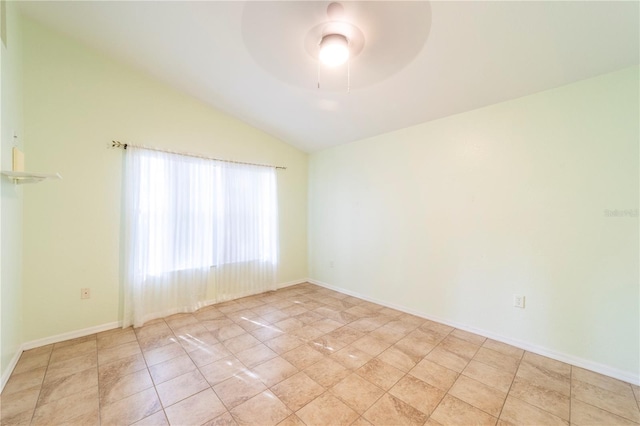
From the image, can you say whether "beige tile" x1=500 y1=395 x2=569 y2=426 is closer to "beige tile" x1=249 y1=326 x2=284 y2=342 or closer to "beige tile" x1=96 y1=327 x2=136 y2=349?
"beige tile" x1=249 y1=326 x2=284 y2=342

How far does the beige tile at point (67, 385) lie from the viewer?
5.73ft

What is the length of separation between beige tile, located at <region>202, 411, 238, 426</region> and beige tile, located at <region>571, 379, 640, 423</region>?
94.1 inches

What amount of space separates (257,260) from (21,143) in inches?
111

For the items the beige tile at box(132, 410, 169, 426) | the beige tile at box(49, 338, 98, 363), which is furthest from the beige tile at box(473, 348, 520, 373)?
the beige tile at box(49, 338, 98, 363)

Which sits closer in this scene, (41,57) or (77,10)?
(77,10)

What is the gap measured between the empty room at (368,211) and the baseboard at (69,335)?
2cm

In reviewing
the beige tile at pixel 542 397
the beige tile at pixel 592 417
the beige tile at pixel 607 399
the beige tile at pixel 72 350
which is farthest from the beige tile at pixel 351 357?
the beige tile at pixel 72 350

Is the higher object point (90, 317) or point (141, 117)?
point (141, 117)

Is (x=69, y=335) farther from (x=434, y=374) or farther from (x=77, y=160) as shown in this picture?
(x=434, y=374)

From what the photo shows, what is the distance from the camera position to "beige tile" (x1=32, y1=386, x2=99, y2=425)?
1.55 m

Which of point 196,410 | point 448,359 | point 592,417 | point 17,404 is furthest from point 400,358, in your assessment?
point 17,404

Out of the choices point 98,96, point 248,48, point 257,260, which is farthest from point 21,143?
point 257,260

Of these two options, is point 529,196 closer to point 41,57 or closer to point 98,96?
point 98,96

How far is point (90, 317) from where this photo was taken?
8.71 ft
